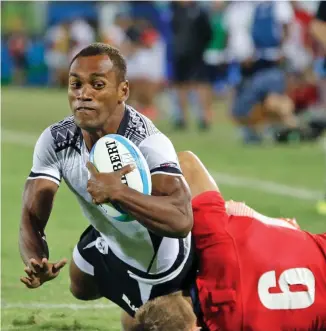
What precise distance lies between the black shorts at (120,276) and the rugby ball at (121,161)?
0.61 m

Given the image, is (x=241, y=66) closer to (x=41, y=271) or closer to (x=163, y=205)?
(x=41, y=271)

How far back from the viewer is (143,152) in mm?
4852

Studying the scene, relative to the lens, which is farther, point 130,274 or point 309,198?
point 309,198

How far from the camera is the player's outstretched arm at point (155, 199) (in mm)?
4531

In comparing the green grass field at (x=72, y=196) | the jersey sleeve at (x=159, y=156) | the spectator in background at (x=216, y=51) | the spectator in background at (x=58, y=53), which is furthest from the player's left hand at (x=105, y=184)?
the spectator in background at (x=58, y=53)

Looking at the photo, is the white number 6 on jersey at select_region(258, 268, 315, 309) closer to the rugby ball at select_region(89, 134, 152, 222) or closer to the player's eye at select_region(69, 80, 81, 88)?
the rugby ball at select_region(89, 134, 152, 222)

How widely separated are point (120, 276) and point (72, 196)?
488 centimetres

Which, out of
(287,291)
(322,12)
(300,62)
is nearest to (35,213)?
(287,291)

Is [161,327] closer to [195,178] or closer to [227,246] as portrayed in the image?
[227,246]

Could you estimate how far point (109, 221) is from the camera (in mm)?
5055

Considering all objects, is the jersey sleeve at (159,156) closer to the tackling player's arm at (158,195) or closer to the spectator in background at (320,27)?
the tackling player's arm at (158,195)

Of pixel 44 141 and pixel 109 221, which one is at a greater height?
pixel 44 141

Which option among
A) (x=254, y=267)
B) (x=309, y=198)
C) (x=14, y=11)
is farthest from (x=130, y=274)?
(x=14, y=11)

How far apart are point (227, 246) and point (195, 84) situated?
12456 millimetres
